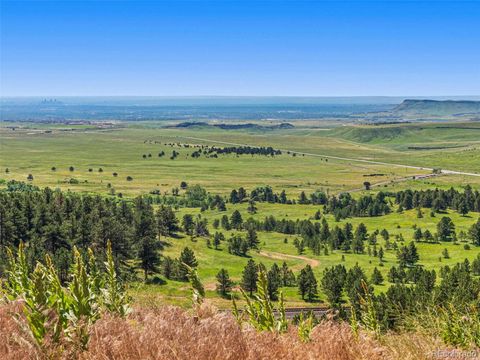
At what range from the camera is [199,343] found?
7488 millimetres

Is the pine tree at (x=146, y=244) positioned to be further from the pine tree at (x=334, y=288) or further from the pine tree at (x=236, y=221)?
the pine tree at (x=236, y=221)

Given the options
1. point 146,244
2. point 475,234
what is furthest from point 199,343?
point 475,234

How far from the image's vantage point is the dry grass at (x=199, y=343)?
24.3 feet

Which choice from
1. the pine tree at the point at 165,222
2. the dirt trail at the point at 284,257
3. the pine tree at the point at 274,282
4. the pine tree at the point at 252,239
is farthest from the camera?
the pine tree at the point at 252,239

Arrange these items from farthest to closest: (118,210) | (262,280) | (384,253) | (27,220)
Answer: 1. (384,253)
2. (118,210)
3. (27,220)
4. (262,280)

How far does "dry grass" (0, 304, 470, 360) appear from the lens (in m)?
7.42

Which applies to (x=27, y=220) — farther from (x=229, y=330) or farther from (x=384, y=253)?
(x=384, y=253)

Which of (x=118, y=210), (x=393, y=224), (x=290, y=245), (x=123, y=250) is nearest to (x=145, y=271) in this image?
(x=123, y=250)

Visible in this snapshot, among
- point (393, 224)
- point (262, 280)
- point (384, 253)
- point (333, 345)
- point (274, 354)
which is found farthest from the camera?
point (393, 224)

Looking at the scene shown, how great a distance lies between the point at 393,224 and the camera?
606ft

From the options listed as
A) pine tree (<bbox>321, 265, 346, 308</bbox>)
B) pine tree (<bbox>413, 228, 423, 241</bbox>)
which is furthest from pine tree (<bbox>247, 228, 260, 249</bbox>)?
pine tree (<bbox>321, 265, 346, 308</bbox>)

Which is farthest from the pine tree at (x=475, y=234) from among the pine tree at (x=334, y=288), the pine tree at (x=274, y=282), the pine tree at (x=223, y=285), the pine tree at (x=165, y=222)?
the pine tree at (x=165, y=222)

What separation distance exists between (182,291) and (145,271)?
11016mm

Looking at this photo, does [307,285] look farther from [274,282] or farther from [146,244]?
[146,244]
